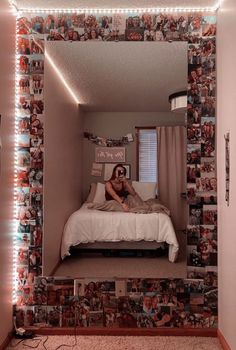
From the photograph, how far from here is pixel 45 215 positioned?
103 inches

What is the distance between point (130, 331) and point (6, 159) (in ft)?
5.35

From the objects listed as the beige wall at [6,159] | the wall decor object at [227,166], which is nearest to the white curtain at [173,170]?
the wall decor object at [227,166]

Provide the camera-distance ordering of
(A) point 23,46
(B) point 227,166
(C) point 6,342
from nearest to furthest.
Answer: (B) point 227,166, (C) point 6,342, (A) point 23,46

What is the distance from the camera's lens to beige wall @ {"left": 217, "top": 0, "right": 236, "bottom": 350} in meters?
2.12

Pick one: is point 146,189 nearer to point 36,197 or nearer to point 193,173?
point 193,173

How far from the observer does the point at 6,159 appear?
95.2 inches

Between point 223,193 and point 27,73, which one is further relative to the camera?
point 27,73

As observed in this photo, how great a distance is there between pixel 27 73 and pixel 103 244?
1.48 m

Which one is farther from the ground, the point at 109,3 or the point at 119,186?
the point at 109,3

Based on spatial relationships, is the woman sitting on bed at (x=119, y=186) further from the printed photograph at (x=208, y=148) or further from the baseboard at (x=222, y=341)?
the baseboard at (x=222, y=341)

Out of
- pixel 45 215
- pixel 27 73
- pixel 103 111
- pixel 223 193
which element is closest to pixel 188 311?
pixel 223 193

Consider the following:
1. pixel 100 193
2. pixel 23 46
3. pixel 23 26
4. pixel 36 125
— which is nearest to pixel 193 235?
pixel 100 193

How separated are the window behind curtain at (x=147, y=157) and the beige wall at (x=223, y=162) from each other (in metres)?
0.49

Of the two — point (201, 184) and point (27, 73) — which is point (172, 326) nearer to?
point (201, 184)
